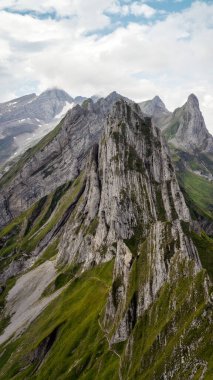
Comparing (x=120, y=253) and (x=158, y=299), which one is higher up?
(x=120, y=253)

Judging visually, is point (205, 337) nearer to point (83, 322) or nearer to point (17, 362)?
point (83, 322)

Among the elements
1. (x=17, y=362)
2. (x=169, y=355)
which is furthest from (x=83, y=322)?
(x=169, y=355)

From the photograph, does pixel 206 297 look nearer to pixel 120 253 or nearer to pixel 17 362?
pixel 120 253

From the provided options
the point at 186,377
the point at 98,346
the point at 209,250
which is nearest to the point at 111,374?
the point at 98,346

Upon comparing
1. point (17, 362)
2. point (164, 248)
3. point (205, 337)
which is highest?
point (164, 248)

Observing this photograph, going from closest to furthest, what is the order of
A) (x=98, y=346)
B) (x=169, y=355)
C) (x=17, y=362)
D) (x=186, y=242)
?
(x=169, y=355), (x=186, y=242), (x=98, y=346), (x=17, y=362)

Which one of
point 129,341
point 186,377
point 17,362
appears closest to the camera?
point 186,377

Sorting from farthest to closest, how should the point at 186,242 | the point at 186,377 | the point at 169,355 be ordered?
the point at 186,242 < the point at 169,355 < the point at 186,377

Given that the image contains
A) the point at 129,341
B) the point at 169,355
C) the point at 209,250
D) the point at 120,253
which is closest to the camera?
the point at 169,355

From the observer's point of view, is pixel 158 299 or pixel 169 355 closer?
pixel 169 355
